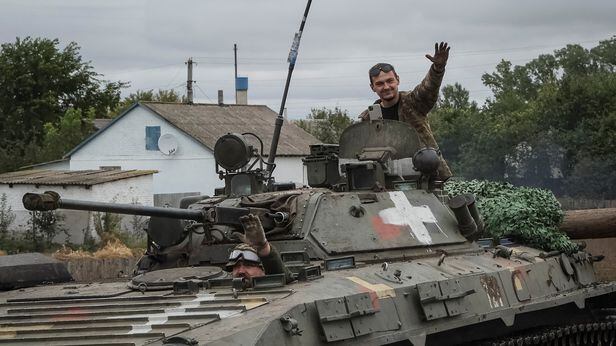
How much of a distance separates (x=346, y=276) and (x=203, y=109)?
30473mm

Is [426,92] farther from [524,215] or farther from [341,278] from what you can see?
[341,278]

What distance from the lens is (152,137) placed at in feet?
128

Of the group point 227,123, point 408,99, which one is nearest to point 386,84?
point 408,99

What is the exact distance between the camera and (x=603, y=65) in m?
60.8

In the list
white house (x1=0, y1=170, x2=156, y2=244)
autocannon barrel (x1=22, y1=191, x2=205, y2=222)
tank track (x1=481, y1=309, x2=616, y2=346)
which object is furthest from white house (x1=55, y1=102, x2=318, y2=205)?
autocannon barrel (x1=22, y1=191, x2=205, y2=222)

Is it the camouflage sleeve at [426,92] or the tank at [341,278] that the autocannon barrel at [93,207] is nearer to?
the tank at [341,278]

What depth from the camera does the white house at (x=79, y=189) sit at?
105 ft

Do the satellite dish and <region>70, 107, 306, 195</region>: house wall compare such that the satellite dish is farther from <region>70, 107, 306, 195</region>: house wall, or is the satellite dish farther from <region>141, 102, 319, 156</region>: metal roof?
<region>141, 102, 319, 156</region>: metal roof

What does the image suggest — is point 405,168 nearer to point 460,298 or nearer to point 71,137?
point 460,298

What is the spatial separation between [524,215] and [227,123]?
24.8m

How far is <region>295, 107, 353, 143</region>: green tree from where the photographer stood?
4853 centimetres

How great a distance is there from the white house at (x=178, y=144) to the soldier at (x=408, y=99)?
2147 centimetres

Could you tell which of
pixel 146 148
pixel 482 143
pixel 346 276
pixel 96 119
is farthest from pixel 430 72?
pixel 96 119

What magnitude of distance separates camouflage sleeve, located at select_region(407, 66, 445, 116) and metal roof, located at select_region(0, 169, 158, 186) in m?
18.3
